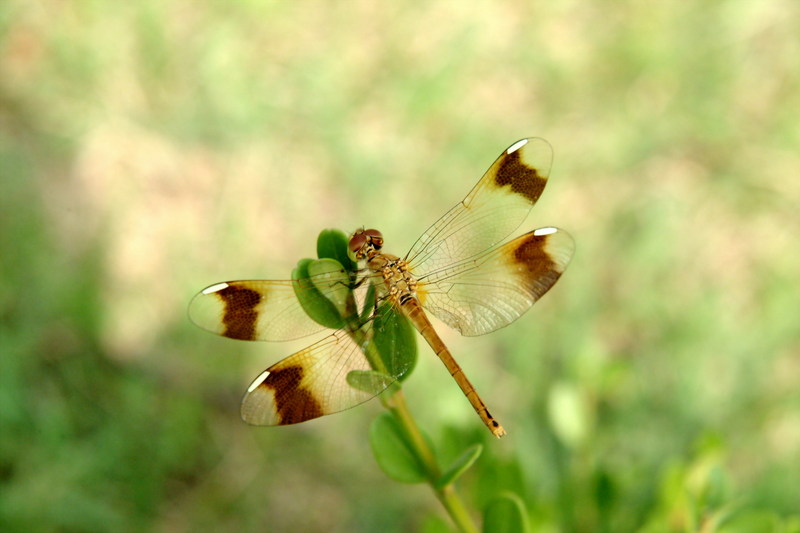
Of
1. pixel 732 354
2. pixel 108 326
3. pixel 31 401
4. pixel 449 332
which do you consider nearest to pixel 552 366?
pixel 449 332

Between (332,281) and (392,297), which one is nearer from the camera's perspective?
(332,281)

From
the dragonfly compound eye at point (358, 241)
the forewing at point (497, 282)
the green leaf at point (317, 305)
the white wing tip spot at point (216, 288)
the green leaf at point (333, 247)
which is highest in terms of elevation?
the white wing tip spot at point (216, 288)

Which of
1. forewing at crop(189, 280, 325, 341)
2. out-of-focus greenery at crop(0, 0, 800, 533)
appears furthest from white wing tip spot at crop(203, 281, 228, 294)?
out-of-focus greenery at crop(0, 0, 800, 533)

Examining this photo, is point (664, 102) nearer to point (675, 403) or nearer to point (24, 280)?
point (675, 403)

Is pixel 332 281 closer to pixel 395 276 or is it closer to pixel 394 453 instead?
pixel 394 453

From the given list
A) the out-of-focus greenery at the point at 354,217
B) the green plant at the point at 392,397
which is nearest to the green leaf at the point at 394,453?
the green plant at the point at 392,397

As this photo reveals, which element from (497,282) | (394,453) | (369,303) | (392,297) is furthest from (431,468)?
(497,282)

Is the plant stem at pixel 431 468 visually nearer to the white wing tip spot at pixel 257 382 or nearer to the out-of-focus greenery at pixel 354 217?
the white wing tip spot at pixel 257 382
